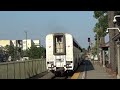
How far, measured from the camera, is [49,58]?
102 ft

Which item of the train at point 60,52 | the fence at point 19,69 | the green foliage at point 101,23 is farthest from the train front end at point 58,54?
the green foliage at point 101,23

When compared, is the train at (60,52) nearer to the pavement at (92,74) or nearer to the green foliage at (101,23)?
the pavement at (92,74)

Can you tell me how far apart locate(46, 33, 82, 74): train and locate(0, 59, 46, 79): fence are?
6.58 ft

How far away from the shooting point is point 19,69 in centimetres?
2512

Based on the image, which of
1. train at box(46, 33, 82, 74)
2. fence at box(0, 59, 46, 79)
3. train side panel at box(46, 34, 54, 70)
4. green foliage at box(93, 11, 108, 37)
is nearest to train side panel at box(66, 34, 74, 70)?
train at box(46, 33, 82, 74)

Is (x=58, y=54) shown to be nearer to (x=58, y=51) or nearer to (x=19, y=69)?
(x=58, y=51)

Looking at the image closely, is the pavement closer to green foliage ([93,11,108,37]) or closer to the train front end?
the train front end

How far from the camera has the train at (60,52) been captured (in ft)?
98.2

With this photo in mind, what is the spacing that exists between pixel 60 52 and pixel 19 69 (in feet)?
22.0

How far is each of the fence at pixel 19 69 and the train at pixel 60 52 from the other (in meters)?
2.01

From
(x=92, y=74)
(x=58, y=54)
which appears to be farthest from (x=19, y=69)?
(x=92, y=74)
